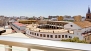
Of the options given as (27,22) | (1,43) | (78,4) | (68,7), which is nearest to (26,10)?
(68,7)

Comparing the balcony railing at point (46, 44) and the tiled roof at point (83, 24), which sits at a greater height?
the balcony railing at point (46, 44)

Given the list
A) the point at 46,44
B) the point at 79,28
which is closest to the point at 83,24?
the point at 79,28

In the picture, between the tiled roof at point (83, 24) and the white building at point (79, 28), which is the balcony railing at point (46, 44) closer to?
the white building at point (79, 28)

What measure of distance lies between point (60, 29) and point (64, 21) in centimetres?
65

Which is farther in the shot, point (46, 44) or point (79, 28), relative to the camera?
point (79, 28)

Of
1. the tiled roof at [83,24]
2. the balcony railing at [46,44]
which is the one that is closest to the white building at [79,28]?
the tiled roof at [83,24]

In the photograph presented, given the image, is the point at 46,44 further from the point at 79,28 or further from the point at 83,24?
the point at 83,24

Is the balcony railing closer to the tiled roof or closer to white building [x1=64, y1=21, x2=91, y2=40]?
white building [x1=64, y1=21, x2=91, y2=40]

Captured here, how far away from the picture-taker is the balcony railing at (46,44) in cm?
45

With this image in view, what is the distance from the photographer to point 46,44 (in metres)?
0.49

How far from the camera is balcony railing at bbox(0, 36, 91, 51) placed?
45cm

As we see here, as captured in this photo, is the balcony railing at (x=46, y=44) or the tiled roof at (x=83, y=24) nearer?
the balcony railing at (x=46, y=44)

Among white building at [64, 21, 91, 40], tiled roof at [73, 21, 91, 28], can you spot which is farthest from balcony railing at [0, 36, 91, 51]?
tiled roof at [73, 21, 91, 28]

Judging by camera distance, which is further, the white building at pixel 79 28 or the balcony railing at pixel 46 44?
the white building at pixel 79 28
